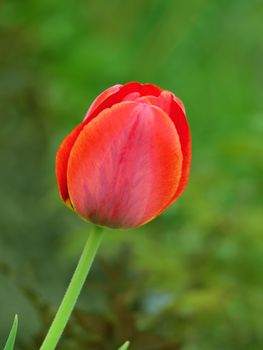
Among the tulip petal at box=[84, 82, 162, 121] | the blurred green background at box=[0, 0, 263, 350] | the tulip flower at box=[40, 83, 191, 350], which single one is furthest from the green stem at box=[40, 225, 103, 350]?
the blurred green background at box=[0, 0, 263, 350]

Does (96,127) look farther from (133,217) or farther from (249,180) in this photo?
(249,180)

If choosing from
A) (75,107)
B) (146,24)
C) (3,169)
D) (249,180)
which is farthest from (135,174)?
(146,24)

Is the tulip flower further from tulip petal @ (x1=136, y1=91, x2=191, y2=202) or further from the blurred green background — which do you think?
the blurred green background

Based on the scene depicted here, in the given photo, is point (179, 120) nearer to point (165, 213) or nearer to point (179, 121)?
point (179, 121)

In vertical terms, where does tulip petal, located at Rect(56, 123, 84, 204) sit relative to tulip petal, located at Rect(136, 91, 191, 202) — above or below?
below

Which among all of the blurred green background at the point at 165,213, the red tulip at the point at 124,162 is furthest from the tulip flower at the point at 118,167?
the blurred green background at the point at 165,213

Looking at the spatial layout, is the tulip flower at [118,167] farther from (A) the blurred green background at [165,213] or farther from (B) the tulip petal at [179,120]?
(A) the blurred green background at [165,213]

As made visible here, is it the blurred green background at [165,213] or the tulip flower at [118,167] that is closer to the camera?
the tulip flower at [118,167]

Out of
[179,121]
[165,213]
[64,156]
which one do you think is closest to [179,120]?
[179,121]
